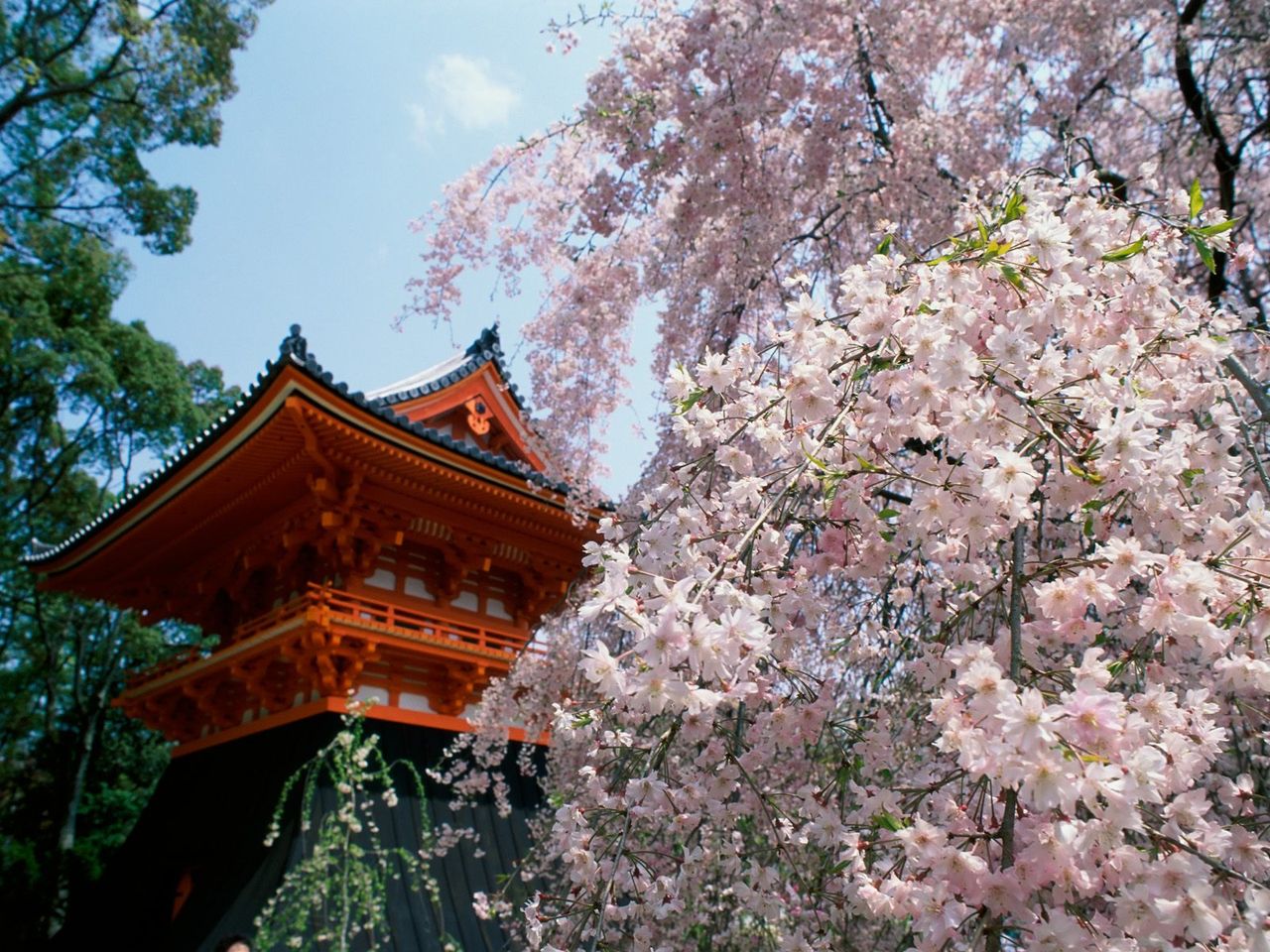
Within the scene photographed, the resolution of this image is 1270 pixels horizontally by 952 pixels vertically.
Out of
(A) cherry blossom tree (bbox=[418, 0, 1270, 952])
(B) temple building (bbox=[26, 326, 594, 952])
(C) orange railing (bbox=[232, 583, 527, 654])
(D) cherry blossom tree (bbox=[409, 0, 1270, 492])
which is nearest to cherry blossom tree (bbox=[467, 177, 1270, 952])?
(A) cherry blossom tree (bbox=[418, 0, 1270, 952])

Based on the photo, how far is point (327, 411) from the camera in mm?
6051

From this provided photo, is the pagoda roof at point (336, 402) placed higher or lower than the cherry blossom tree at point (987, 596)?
higher

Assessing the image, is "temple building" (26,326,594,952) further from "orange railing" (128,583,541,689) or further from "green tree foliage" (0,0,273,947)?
"green tree foliage" (0,0,273,947)

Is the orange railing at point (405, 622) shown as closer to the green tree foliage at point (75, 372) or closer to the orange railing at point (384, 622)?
the orange railing at point (384, 622)

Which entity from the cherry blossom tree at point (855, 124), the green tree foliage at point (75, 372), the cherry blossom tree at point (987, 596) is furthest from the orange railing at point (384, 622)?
the green tree foliage at point (75, 372)

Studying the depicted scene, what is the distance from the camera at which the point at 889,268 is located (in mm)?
1783

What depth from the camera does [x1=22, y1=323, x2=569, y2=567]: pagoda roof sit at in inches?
237

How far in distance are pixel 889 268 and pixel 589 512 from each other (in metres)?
5.05

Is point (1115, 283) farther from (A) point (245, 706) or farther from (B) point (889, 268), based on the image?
(A) point (245, 706)

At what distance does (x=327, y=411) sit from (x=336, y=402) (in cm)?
10

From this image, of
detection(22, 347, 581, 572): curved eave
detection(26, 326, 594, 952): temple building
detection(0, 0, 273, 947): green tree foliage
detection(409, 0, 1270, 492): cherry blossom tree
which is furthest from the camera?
detection(0, 0, 273, 947): green tree foliage

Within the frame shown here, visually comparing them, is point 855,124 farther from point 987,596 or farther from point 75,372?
point 75,372

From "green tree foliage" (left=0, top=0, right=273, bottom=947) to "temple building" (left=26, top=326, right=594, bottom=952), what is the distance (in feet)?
20.1

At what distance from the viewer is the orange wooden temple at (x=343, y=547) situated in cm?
641
